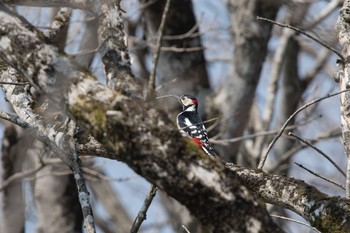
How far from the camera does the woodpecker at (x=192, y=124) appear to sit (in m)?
5.55

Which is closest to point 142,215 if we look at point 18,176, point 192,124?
point 192,124

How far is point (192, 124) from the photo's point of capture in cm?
477

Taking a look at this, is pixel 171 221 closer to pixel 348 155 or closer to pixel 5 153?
pixel 5 153

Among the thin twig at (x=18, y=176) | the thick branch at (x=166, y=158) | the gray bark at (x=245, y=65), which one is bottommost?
the thick branch at (x=166, y=158)

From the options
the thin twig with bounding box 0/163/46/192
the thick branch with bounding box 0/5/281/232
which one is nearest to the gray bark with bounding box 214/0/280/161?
the thin twig with bounding box 0/163/46/192

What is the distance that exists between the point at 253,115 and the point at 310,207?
7.97 meters

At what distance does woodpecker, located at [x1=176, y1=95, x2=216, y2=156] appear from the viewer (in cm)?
555

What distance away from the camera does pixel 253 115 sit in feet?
37.0

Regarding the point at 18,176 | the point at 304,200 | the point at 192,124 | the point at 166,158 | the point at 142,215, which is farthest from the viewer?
the point at 18,176

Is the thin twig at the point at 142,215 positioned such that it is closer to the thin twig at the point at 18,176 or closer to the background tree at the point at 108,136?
the background tree at the point at 108,136

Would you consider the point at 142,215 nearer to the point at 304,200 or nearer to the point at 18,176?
the point at 304,200

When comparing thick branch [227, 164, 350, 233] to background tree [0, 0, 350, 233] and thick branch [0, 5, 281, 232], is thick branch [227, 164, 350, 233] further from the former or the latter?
thick branch [0, 5, 281, 232]

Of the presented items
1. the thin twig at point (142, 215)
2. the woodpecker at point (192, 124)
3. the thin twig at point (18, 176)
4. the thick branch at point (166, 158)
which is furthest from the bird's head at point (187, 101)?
the thick branch at point (166, 158)

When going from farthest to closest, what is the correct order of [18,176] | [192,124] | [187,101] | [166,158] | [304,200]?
[187,101] → [18,176] → [192,124] → [304,200] → [166,158]
